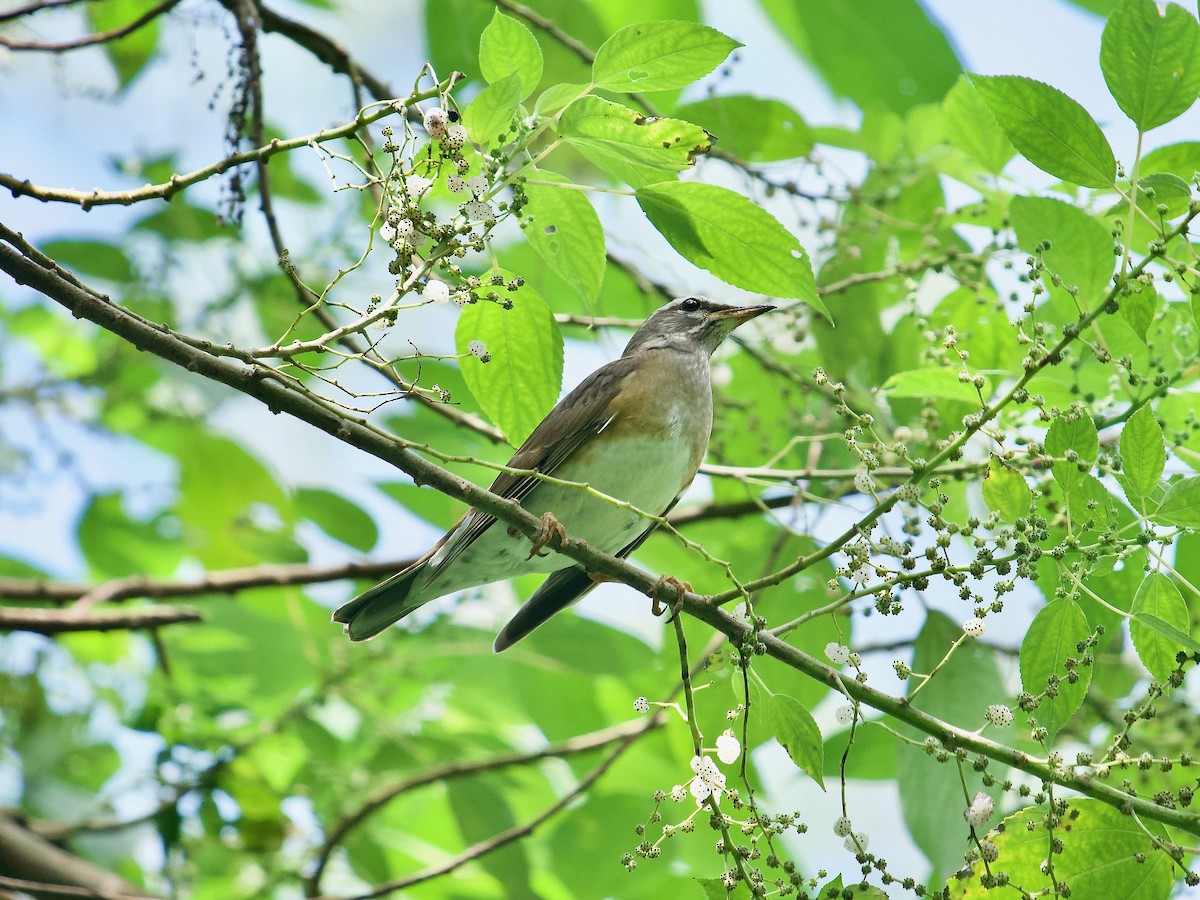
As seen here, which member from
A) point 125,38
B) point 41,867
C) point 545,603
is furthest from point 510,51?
point 41,867

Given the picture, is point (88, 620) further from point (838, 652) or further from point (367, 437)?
point (838, 652)

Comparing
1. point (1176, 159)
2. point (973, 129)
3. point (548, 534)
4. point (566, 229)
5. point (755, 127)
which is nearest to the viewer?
point (566, 229)

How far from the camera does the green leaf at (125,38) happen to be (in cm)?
549

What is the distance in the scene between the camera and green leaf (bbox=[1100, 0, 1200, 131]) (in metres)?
2.51

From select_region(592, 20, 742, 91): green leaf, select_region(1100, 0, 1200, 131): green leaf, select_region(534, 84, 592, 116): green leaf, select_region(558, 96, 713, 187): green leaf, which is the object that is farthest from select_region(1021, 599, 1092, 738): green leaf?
select_region(534, 84, 592, 116): green leaf

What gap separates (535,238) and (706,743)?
5.63ft

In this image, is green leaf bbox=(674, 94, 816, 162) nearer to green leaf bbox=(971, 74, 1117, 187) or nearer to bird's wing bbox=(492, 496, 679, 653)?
bird's wing bbox=(492, 496, 679, 653)

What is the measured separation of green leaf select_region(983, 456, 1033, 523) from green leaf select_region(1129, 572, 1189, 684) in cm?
30

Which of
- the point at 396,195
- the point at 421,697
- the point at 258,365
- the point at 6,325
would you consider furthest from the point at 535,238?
the point at 6,325

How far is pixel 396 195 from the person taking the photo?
2.52 m

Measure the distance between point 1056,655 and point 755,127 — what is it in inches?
113

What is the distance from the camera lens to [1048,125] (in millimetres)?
2629

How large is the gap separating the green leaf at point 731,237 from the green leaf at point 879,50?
81.1 inches

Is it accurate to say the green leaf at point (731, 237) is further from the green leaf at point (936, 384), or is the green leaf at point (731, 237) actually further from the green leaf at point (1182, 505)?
the green leaf at point (1182, 505)
